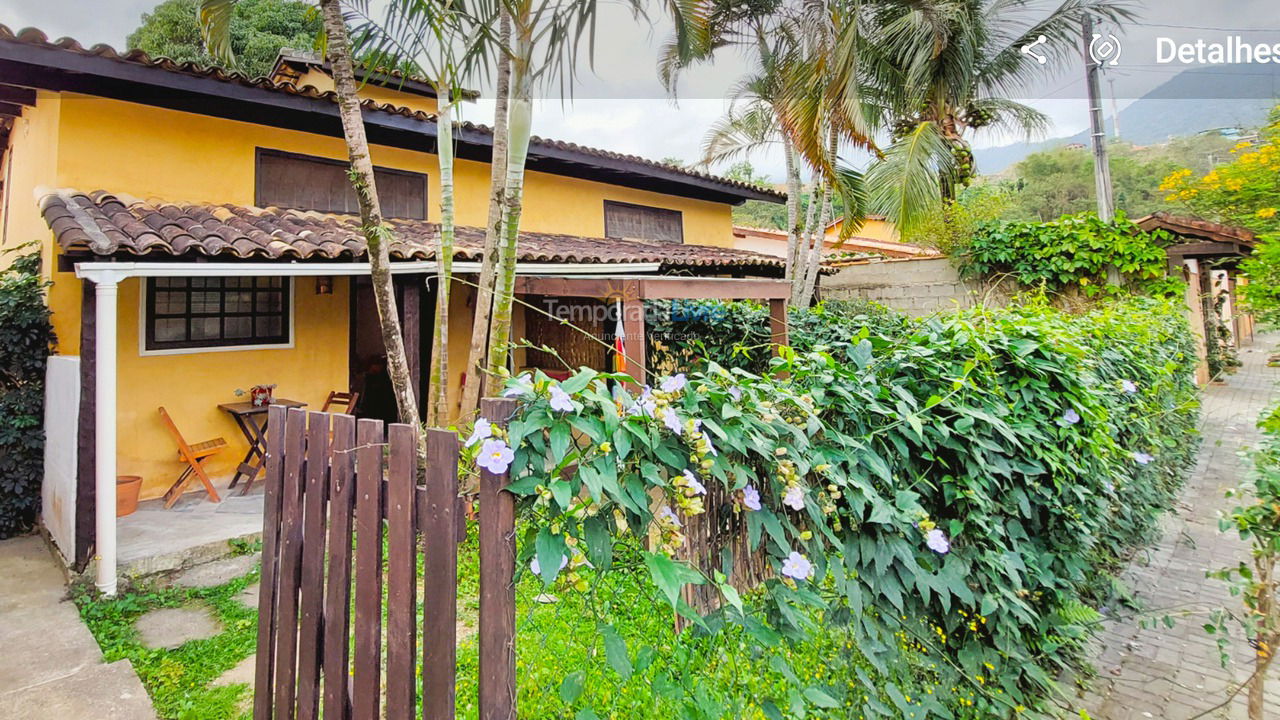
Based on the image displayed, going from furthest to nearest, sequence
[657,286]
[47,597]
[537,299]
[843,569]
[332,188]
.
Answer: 1. [537,299]
2. [332,188]
3. [657,286]
4. [47,597]
5. [843,569]

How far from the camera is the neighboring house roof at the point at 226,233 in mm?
4426

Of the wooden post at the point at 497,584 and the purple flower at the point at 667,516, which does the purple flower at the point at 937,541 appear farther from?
the wooden post at the point at 497,584

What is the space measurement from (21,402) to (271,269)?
2.80 m

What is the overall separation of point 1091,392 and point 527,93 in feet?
13.1

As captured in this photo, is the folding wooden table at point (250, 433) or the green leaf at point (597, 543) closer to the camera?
the green leaf at point (597, 543)

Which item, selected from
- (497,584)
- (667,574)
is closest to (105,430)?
(497,584)

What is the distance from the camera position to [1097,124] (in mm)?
11773

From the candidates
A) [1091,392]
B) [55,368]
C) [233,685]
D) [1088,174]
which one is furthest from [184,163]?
[1088,174]

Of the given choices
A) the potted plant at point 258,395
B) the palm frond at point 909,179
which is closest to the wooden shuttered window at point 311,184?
the potted plant at point 258,395

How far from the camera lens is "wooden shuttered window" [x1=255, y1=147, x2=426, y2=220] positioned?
6.97 metres

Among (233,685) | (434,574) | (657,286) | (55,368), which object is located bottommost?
(233,685)

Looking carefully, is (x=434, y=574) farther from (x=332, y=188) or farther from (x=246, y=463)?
(x=332, y=188)

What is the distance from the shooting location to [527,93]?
4.26 meters

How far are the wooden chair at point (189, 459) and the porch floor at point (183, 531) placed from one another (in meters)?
0.08
